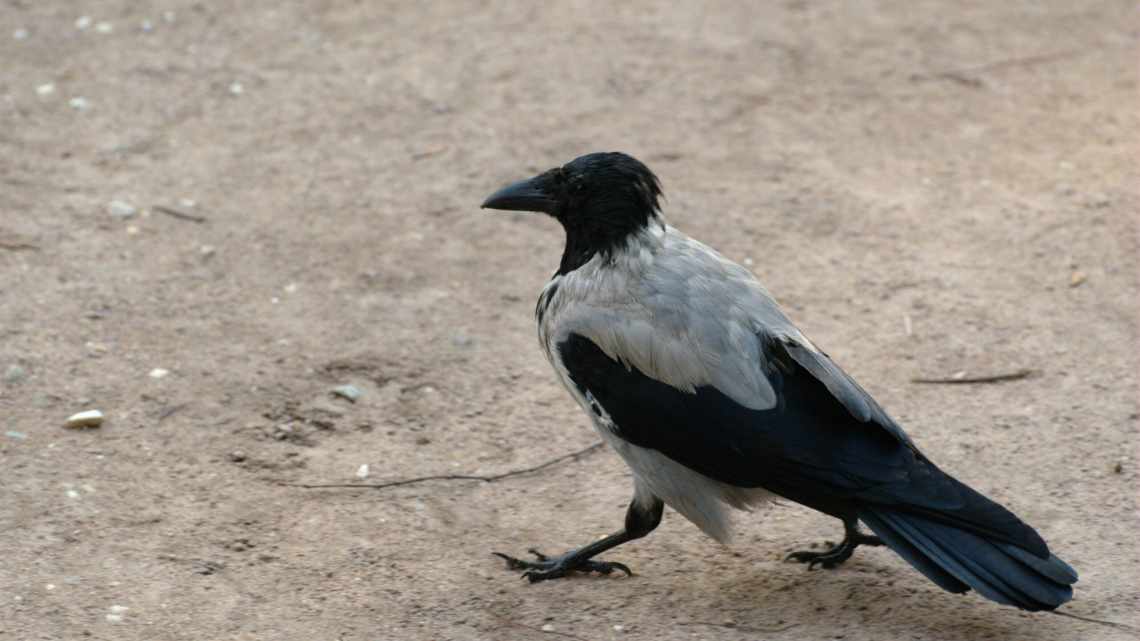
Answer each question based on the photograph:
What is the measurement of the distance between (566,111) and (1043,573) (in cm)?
430

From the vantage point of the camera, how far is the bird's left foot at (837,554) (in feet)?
15.1

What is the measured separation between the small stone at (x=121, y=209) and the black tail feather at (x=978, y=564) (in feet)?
12.8

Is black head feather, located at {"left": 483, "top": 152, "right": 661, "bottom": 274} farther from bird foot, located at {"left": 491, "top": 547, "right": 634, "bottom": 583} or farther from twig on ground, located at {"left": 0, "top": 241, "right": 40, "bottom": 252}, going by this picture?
twig on ground, located at {"left": 0, "top": 241, "right": 40, "bottom": 252}

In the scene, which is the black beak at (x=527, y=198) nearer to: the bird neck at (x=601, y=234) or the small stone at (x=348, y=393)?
the bird neck at (x=601, y=234)

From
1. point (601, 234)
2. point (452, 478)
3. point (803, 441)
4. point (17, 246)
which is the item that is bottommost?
point (452, 478)

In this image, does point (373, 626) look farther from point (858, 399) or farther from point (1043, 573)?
point (1043, 573)

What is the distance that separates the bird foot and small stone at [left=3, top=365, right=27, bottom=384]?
1.94 meters

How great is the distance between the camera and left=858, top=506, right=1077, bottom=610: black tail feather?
3.94 metres

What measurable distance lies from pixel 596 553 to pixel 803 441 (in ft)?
2.57

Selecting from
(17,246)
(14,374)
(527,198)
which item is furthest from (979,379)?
(17,246)

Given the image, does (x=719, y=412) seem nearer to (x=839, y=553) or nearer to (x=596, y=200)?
(x=839, y=553)

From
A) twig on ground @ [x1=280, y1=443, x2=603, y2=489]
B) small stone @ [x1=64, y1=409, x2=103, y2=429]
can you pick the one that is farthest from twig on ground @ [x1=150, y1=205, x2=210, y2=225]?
twig on ground @ [x1=280, y1=443, x2=603, y2=489]

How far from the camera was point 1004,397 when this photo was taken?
547 centimetres

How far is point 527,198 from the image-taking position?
4840mm
